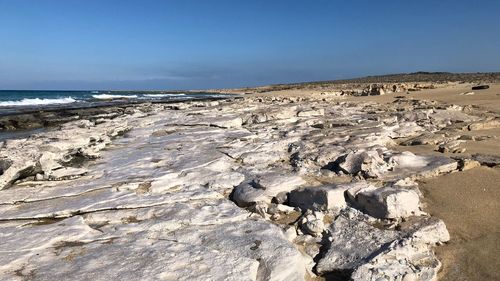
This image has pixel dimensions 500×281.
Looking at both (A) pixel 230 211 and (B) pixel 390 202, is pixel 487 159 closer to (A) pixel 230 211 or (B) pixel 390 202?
(B) pixel 390 202

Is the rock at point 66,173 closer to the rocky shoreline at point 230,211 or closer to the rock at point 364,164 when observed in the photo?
the rocky shoreline at point 230,211

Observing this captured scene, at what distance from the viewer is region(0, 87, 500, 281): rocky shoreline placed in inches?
136

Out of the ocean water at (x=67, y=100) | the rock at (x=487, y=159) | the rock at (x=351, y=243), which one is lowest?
the ocean water at (x=67, y=100)

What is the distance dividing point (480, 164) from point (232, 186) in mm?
3385

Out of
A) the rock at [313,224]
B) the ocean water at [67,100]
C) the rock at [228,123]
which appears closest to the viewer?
the rock at [313,224]

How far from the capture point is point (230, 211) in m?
4.67

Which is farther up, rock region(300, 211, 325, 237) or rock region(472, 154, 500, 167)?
rock region(472, 154, 500, 167)

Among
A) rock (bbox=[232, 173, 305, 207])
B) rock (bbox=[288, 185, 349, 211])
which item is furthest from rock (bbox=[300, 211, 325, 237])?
rock (bbox=[232, 173, 305, 207])

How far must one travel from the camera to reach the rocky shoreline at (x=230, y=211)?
344cm

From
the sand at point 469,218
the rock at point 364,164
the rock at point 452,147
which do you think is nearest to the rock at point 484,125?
the rock at point 452,147

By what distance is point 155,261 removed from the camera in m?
3.45

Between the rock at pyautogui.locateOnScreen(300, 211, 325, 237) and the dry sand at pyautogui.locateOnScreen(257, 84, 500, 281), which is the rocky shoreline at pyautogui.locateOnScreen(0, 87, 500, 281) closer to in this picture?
the rock at pyautogui.locateOnScreen(300, 211, 325, 237)

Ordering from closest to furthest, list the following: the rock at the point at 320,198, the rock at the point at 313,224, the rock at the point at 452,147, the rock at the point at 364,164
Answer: the rock at the point at 313,224, the rock at the point at 320,198, the rock at the point at 364,164, the rock at the point at 452,147

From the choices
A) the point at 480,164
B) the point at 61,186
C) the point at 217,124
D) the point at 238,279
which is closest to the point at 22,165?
the point at 61,186
